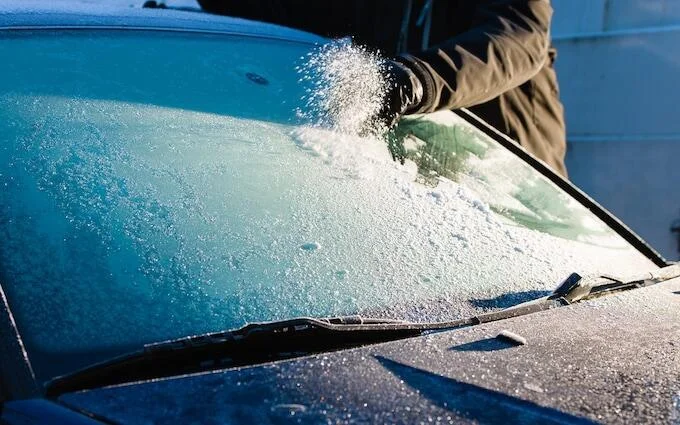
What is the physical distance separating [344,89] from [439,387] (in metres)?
1.04

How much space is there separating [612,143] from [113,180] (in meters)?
4.39

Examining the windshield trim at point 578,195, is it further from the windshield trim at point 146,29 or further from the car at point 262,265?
the windshield trim at point 146,29

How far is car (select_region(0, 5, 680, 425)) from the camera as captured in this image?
1.31m

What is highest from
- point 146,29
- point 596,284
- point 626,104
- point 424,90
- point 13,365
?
point 146,29

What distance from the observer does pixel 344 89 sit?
2.24m

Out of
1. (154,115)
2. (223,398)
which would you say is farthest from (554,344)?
(154,115)

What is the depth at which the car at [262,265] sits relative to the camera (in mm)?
1310

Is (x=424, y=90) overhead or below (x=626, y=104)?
overhead

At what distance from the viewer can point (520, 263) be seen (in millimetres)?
2000

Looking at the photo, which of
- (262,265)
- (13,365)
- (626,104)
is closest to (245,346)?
(262,265)

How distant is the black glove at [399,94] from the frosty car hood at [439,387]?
0.79 metres

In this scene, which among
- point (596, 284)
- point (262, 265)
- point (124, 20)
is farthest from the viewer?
point (124, 20)

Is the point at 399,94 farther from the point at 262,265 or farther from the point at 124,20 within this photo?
the point at 262,265

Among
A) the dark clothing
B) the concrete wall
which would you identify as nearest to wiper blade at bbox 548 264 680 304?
the dark clothing
